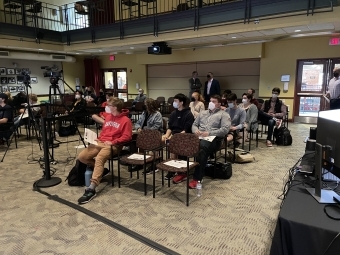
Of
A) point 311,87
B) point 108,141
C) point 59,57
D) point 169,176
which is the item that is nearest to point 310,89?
point 311,87

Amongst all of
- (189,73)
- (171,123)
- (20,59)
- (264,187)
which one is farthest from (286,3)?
(20,59)

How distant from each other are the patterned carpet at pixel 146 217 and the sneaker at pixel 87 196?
68mm

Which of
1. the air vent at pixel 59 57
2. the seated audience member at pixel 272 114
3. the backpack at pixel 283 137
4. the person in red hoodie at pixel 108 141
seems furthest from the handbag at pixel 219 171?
the air vent at pixel 59 57

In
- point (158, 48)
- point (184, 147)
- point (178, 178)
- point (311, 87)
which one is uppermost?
point (158, 48)

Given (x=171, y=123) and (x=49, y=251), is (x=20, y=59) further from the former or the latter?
(x=49, y=251)

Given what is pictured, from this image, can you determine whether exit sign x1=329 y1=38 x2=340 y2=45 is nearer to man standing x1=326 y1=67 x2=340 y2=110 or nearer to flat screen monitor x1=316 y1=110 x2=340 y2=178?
man standing x1=326 y1=67 x2=340 y2=110

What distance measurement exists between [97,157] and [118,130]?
46 centimetres

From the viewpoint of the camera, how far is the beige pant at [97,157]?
10.8 feet

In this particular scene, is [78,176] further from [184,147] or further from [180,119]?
[180,119]

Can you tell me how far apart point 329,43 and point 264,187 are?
607 cm

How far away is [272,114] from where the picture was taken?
5.86 meters

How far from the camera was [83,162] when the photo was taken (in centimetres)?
347

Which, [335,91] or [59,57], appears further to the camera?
[59,57]

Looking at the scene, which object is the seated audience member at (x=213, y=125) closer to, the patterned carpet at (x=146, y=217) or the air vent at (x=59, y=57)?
the patterned carpet at (x=146, y=217)
